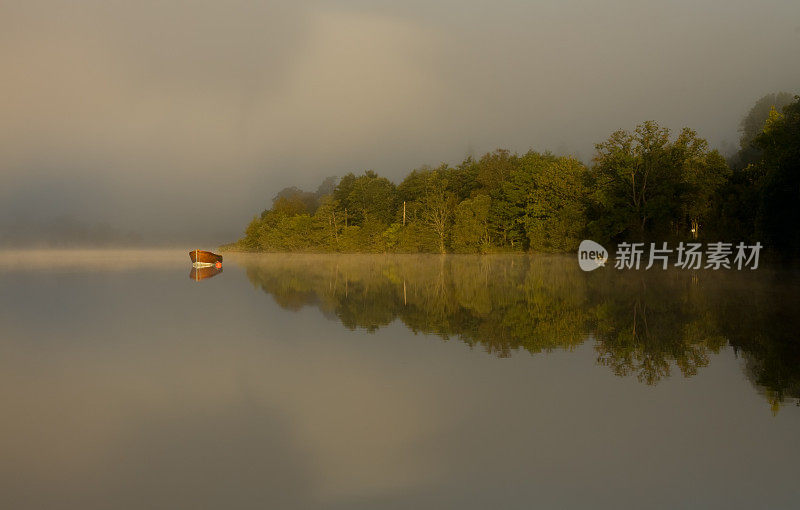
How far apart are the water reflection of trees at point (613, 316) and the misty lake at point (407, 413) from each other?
0.15 meters

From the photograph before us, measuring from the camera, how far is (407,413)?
9344mm

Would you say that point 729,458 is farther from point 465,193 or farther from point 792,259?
point 465,193

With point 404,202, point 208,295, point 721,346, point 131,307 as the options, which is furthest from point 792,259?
point 404,202

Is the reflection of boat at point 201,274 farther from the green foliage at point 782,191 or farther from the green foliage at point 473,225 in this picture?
the green foliage at point 473,225

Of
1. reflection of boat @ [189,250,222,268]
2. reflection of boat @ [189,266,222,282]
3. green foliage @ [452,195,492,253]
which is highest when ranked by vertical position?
green foliage @ [452,195,492,253]

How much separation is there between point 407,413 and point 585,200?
7859cm
